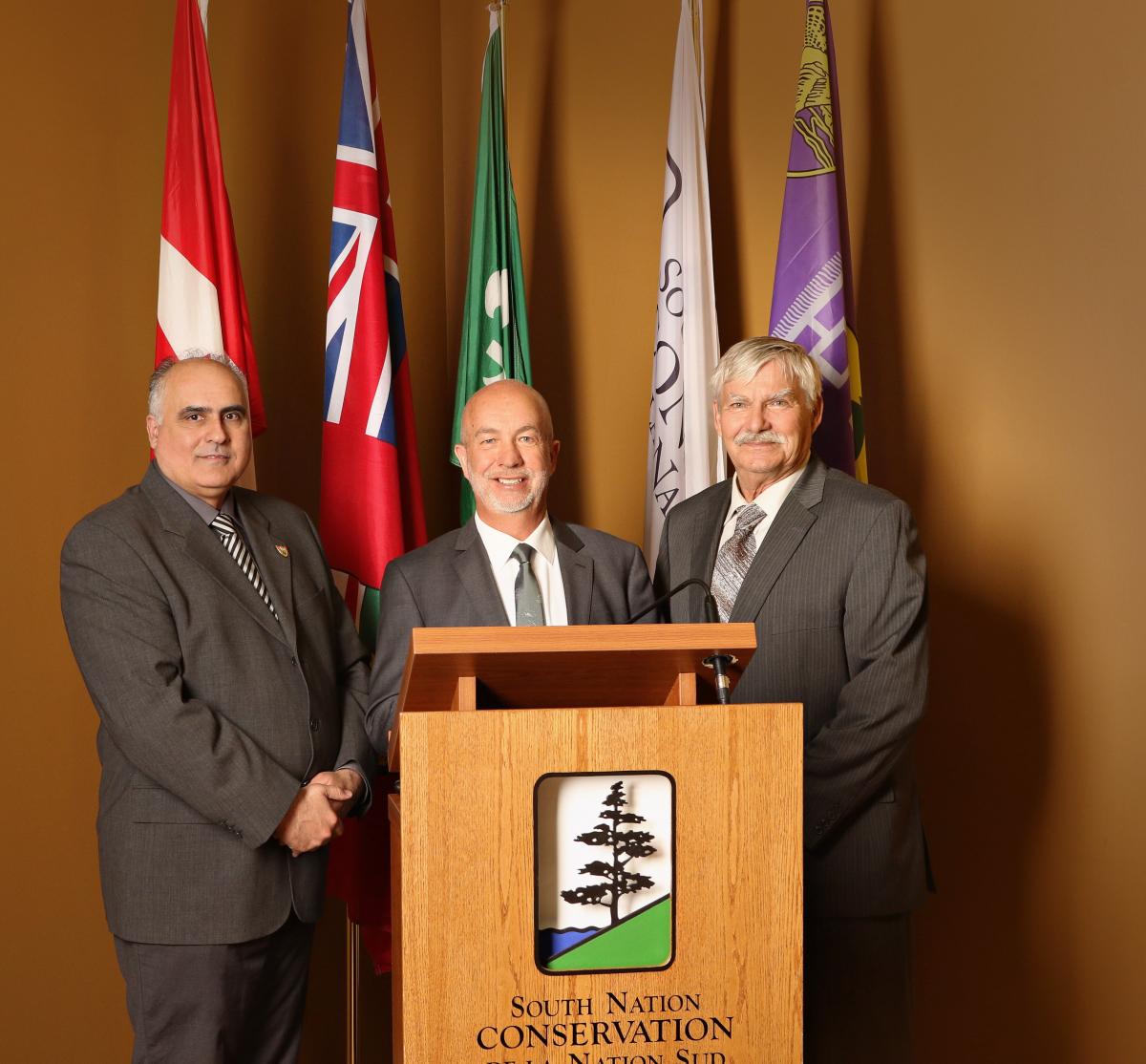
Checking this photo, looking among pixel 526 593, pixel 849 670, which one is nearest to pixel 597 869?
pixel 849 670

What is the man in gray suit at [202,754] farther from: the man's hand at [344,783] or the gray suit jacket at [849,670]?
the gray suit jacket at [849,670]

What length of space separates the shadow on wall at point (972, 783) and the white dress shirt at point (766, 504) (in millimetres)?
1087

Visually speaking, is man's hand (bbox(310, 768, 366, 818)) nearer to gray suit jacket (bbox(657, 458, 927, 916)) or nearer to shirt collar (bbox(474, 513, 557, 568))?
shirt collar (bbox(474, 513, 557, 568))

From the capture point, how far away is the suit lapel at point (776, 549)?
2.54 meters

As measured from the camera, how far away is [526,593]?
8.91 feet

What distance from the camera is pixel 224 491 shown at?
8.88 ft

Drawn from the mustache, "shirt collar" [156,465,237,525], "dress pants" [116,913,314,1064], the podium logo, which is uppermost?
the mustache

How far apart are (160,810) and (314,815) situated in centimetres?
29

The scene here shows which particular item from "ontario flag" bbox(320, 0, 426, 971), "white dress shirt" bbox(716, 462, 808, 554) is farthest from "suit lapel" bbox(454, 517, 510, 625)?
"ontario flag" bbox(320, 0, 426, 971)

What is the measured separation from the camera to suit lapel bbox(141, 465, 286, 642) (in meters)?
2.58

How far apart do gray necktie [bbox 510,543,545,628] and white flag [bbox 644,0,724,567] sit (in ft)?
3.39

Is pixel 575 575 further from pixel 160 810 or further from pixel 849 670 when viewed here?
pixel 160 810

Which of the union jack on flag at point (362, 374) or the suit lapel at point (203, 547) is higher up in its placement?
the union jack on flag at point (362, 374)

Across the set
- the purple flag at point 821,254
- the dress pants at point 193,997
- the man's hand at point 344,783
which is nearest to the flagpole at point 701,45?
the purple flag at point 821,254
